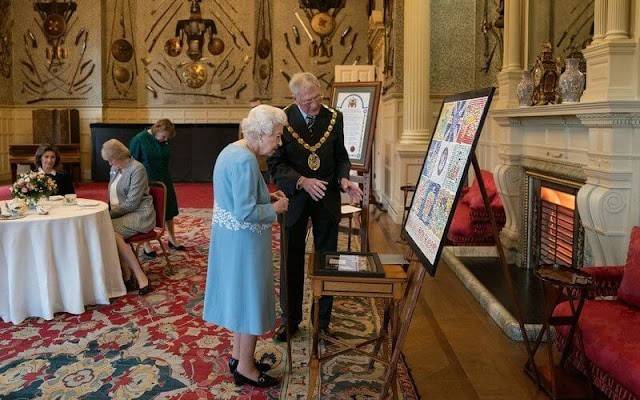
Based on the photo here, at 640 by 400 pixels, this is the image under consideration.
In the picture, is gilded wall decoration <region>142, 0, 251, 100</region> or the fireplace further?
gilded wall decoration <region>142, 0, 251, 100</region>

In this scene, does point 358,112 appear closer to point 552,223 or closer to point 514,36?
point 514,36

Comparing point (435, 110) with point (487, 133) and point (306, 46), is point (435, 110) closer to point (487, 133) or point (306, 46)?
point (487, 133)

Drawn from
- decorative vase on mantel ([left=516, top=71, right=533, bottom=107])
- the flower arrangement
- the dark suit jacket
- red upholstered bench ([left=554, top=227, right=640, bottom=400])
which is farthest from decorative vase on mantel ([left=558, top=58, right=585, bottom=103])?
the flower arrangement

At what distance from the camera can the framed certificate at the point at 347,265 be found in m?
2.70

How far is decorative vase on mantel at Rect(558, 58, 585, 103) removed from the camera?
4125mm

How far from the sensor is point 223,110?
48.4 feet

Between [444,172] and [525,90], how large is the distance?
288 centimetres

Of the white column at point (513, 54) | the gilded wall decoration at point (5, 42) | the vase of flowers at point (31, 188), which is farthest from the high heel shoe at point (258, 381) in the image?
the gilded wall decoration at point (5, 42)

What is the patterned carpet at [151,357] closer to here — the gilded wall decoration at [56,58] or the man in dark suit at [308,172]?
the man in dark suit at [308,172]

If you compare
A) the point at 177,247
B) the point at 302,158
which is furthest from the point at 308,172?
the point at 177,247

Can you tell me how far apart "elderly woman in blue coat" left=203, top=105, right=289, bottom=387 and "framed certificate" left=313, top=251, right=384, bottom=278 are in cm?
32

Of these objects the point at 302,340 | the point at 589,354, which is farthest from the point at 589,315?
the point at 302,340

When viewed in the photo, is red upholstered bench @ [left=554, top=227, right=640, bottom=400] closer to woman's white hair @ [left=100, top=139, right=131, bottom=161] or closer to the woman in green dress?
woman's white hair @ [left=100, top=139, right=131, bottom=161]

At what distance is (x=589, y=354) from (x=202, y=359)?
203cm
